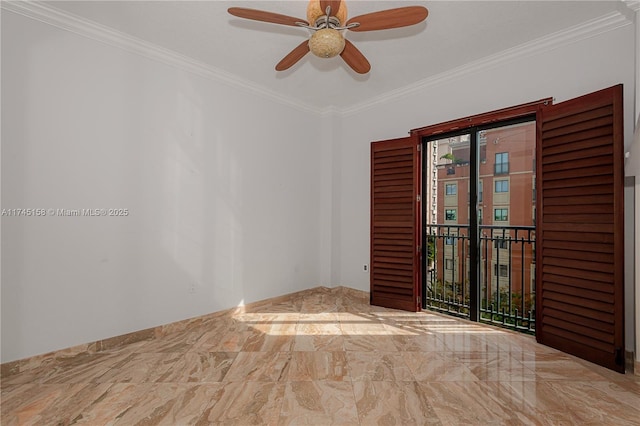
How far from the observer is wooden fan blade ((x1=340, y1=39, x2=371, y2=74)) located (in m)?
2.20

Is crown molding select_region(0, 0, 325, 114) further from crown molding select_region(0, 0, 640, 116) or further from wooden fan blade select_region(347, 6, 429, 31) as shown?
wooden fan blade select_region(347, 6, 429, 31)

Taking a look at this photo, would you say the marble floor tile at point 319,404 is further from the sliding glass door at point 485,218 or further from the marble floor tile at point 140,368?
the sliding glass door at point 485,218

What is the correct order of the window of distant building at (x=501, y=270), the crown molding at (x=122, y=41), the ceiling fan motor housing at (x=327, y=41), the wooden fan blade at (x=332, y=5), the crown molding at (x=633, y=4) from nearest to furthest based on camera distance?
the wooden fan blade at (x=332, y=5), the ceiling fan motor housing at (x=327, y=41), the crown molding at (x=633, y=4), the crown molding at (x=122, y=41), the window of distant building at (x=501, y=270)

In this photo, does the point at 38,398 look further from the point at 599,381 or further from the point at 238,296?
the point at 599,381

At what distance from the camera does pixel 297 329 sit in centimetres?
317

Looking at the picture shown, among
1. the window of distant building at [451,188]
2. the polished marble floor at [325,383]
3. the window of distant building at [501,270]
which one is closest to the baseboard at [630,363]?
the polished marble floor at [325,383]

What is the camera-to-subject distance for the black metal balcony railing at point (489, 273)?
3.23 m

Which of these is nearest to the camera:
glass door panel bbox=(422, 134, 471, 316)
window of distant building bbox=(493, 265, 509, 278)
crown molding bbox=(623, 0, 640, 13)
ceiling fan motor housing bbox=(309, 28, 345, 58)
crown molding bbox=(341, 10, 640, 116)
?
ceiling fan motor housing bbox=(309, 28, 345, 58)

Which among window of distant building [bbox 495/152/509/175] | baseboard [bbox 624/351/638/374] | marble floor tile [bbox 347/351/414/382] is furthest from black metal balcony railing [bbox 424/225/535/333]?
marble floor tile [bbox 347/351/414/382]

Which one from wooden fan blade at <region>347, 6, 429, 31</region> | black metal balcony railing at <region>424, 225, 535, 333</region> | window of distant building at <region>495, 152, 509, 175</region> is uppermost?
wooden fan blade at <region>347, 6, 429, 31</region>

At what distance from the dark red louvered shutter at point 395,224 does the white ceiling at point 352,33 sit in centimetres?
89

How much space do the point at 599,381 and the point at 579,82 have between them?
2.32 metres

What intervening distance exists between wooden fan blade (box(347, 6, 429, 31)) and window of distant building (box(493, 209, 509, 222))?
221 cm

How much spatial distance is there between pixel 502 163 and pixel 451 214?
77 cm
